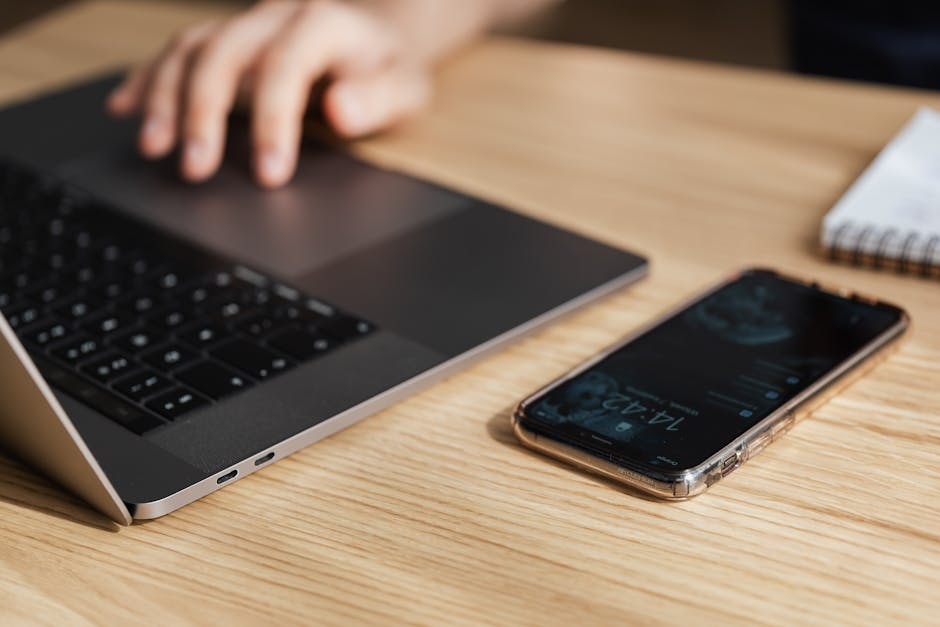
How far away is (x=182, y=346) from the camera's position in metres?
0.54

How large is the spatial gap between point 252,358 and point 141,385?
51 millimetres

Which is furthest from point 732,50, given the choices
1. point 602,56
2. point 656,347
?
point 656,347

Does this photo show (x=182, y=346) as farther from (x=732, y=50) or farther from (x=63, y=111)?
(x=732, y=50)

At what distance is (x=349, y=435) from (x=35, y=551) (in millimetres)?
136

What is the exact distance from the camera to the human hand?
2.58ft

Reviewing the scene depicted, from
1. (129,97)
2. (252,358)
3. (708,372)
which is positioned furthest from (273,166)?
(708,372)

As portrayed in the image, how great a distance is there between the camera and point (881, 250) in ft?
2.05

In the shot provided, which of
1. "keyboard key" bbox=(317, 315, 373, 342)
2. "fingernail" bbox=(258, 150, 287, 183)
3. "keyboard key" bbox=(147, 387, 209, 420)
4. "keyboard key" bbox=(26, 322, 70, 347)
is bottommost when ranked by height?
"keyboard key" bbox=(147, 387, 209, 420)

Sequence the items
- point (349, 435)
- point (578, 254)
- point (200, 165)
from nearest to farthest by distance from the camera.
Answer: point (349, 435), point (578, 254), point (200, 165)

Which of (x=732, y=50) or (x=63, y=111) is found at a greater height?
(x=63, y=111)

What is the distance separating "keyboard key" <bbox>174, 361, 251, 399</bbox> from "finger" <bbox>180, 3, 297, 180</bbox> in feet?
0.94

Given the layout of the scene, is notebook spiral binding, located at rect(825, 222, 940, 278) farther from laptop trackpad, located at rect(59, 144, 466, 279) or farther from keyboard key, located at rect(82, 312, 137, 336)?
keyboard key, located at rect(82, 312, 137, 336)

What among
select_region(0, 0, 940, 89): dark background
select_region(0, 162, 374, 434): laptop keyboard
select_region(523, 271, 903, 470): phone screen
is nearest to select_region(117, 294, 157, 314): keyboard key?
select_region(0, 162, 374, 434): laptop keyboard

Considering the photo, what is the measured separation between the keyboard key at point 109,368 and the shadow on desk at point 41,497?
0.05m
